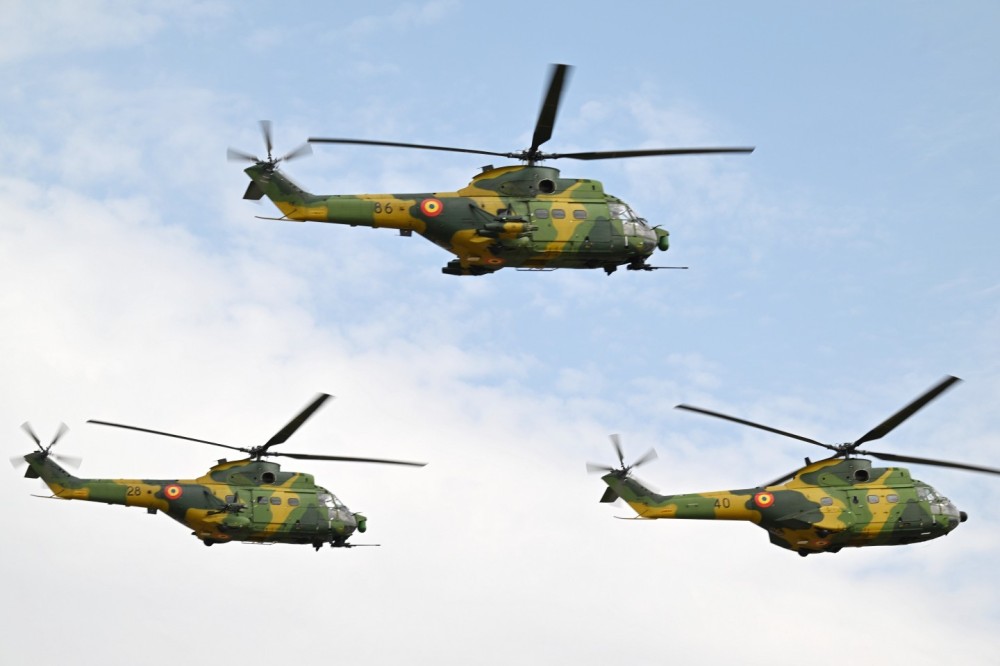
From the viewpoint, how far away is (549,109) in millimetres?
52969

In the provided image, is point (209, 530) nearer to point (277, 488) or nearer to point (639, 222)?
point (277, 488)

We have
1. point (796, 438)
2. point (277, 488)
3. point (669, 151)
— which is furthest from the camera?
point (277, 488)

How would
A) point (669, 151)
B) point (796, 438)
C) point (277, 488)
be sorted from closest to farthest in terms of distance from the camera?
point (669, 151)
point (796, 438)
point (277, 488)

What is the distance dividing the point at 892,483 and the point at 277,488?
2226cm

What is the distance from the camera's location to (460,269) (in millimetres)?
56250

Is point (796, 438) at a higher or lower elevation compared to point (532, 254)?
lower

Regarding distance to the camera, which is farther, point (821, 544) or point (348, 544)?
point (348, 544)

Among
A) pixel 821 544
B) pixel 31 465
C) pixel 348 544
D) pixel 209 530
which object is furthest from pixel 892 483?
pixel 31 465

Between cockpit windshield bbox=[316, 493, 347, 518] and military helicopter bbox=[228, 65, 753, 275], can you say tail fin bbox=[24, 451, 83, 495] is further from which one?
military helicopter bbox=[228, 65, 753, 275]

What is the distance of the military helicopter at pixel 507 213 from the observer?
179ft

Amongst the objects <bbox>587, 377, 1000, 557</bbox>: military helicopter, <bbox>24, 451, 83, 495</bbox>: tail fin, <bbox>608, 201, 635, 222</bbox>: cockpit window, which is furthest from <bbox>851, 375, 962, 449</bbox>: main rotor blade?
<bbox>24, 451, 83, 495</bbox>: tail fin

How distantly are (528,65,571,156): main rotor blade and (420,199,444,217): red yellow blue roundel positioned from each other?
143 inches

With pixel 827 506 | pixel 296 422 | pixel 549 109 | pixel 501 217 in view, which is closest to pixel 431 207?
pixel 501 217

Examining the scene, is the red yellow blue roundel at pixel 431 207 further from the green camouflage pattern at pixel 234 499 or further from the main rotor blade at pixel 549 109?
the green camouflage pattern at pixel 234 499
